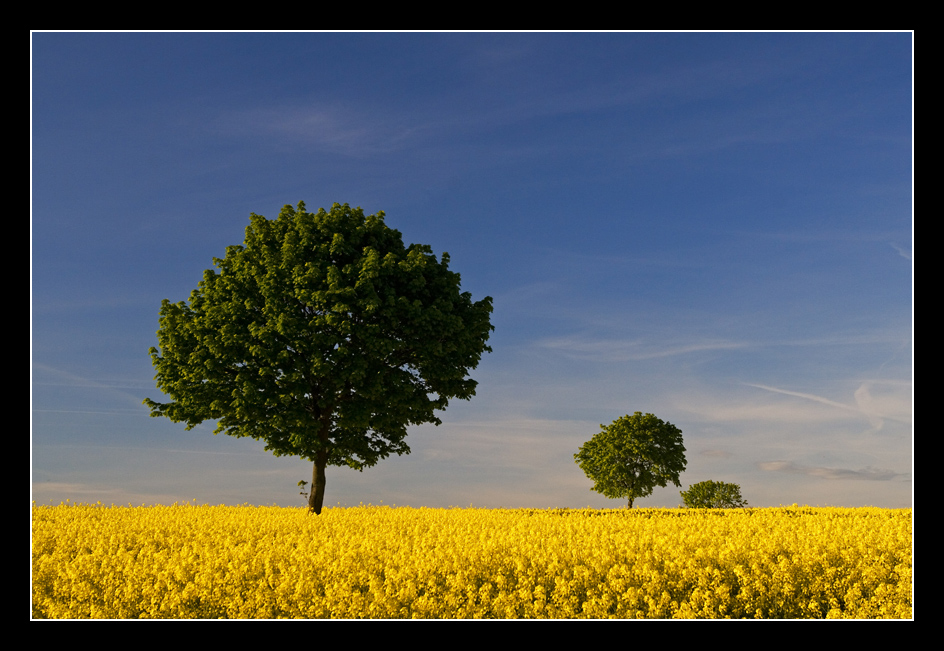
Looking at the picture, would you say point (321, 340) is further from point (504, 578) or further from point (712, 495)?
point (712, 495)

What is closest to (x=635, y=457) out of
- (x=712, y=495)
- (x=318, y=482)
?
(x=712, y=495)

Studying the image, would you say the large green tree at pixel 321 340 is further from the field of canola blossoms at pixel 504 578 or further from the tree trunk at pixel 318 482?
the field of canola blossoms at pixel 504 578

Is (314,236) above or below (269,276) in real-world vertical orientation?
above

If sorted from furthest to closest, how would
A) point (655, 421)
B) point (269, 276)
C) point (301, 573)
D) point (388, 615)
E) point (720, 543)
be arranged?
point (655, 421) → point (269, 276) → point (720, 543) → point (301, 573) → point (388, 615)

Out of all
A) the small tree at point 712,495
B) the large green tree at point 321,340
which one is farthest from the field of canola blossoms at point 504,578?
the small tree at point 712,495

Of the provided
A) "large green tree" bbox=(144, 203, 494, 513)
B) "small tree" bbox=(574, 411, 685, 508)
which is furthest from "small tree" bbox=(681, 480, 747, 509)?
"large green tree" bbox=(144, 203, 494, 513)

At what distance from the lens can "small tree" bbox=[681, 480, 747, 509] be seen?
68.2 m

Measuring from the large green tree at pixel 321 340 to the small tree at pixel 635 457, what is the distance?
30.3 metres

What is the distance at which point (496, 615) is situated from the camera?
30.8 ft

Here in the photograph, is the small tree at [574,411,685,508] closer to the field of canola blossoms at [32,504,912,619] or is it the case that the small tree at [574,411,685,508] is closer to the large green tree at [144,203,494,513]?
the large green tree at [144,203,494,513]

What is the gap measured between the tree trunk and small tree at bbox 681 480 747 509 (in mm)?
53093
